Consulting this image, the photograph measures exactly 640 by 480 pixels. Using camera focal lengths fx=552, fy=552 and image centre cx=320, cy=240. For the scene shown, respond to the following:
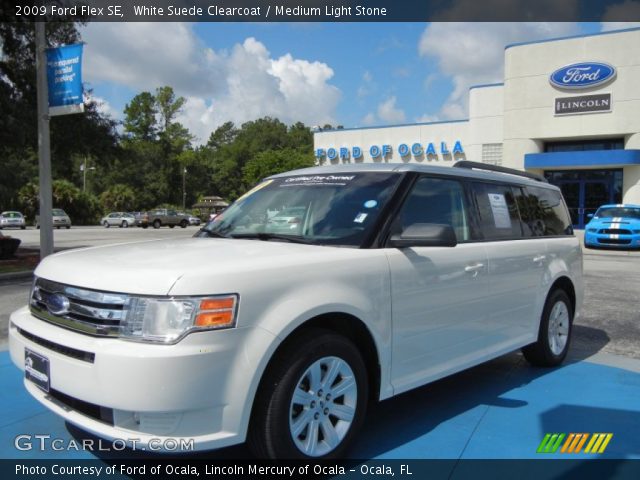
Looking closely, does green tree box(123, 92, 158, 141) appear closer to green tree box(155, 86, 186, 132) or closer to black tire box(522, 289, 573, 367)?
green tree box(155, 86, 186, 132)

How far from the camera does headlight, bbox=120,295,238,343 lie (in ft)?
8.68

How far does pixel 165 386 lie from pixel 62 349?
2.35ft

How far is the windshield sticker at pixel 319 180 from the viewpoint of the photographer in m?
4.09

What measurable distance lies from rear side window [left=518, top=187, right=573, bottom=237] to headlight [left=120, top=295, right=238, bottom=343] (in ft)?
11.3

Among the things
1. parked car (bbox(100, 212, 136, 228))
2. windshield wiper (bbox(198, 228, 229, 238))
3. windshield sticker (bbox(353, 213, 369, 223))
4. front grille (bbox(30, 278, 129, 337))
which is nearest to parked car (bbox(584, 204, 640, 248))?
windshield sticker (bbox(353, 213, 369, 223))

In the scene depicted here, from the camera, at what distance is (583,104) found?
3128cm

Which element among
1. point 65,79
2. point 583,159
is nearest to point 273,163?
point 583,159

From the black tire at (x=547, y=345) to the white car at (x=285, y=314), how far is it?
1.95 feet

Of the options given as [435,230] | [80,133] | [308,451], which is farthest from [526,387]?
[80,133]

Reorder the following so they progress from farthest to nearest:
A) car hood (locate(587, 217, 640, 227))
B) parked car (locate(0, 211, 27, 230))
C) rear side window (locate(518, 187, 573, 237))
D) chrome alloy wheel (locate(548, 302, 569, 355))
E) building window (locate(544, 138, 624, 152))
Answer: parked car (locate(0, 211, 27, 230)) < building window (locate(544, 138, 624, 152)) < car hood (locate(587, 217, 640, 227)) < chrome alloy wheel (locate(548, 302, 569, 355)) < rear side window (locate(518, 187, 573, 237))

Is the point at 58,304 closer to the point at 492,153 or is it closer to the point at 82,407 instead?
the point at 82,407

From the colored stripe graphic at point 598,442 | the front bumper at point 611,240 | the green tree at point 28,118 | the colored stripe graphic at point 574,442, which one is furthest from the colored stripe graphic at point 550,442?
the front bumper at point 611,240

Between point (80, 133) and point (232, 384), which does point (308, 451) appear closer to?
point (232, 384)

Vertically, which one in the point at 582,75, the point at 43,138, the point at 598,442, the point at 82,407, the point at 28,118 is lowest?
the point at 598,442
